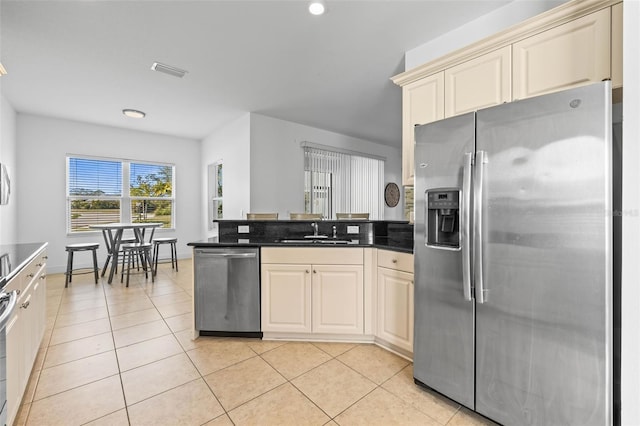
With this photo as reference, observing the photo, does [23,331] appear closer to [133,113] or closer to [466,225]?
[466,225]

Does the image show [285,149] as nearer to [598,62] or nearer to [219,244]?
[219,244]

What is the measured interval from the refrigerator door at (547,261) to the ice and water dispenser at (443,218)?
0.62ft

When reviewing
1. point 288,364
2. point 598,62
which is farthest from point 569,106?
point 288,364

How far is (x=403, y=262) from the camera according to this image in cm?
222

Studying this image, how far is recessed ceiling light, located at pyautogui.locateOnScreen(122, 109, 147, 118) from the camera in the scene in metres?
4.50

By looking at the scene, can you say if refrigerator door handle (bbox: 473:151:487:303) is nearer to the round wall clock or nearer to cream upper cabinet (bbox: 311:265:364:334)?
cream upper cabinet (bbox: 311:265:364:334)

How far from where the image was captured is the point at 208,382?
6.40 feet

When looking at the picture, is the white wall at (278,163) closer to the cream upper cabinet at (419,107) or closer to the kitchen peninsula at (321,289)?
the kitchen peninsula at (321,289)

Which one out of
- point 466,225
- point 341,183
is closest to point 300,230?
point 466,225

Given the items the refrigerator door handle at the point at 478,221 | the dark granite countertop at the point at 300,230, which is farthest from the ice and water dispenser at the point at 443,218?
the dark granite countertop at the point at 300,230

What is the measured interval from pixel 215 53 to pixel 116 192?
4.28 m

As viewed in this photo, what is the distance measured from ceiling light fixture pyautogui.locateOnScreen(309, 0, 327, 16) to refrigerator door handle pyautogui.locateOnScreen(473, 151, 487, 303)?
1581mm

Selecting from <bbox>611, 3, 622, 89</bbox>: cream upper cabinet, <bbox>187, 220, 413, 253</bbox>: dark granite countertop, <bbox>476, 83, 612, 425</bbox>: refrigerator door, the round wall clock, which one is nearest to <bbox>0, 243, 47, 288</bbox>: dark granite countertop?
<bbox>187, 220, 413, 253</bbox>: dark granite countertop

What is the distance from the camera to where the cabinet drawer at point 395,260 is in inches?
85.8
